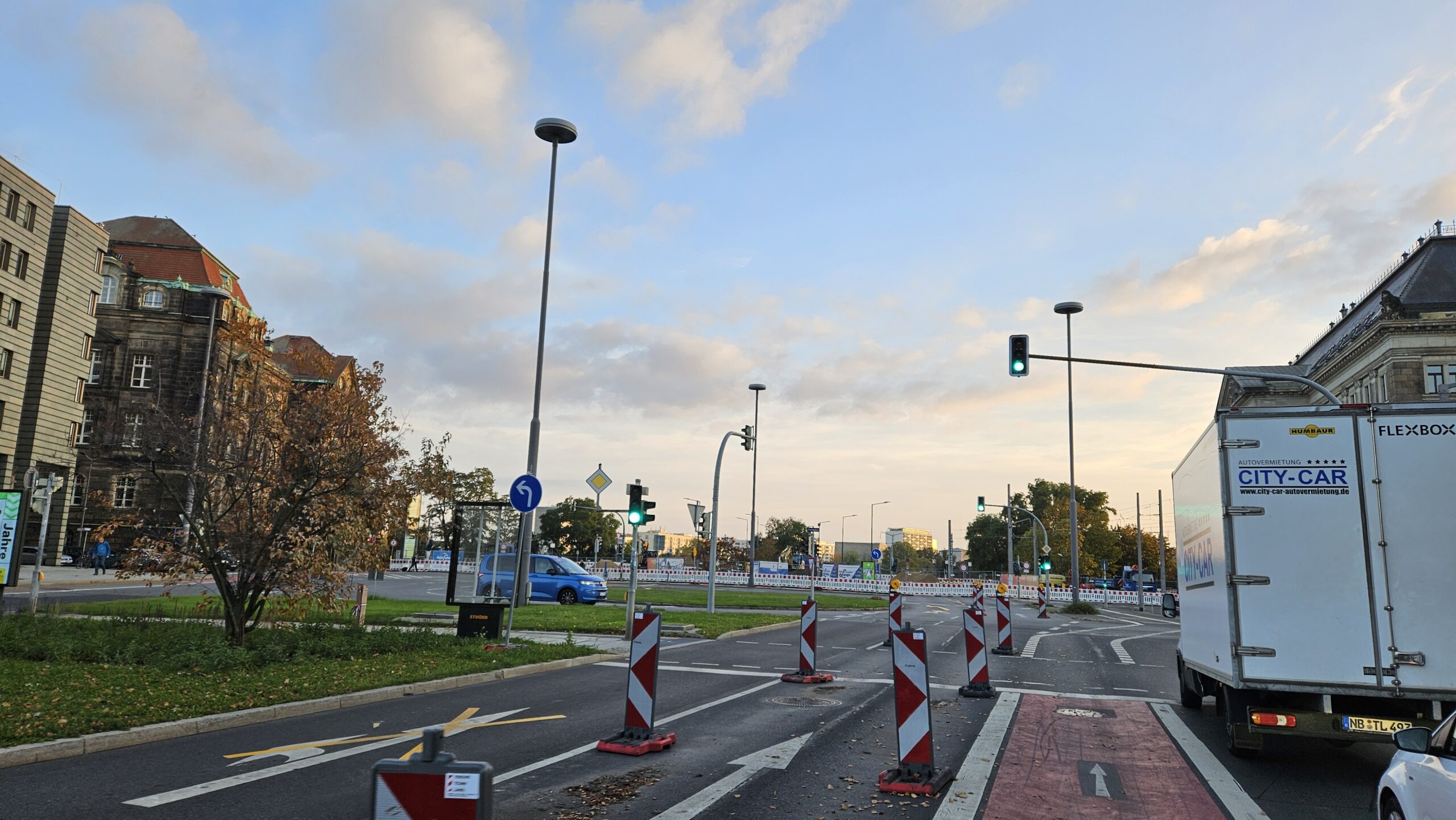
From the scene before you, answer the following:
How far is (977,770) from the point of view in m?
7.45

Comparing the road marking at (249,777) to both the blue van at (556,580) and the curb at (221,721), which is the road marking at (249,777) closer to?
the curb at (221,721)

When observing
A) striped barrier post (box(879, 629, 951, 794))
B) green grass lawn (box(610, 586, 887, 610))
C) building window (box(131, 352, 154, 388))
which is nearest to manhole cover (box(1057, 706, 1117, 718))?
striped barrier post (box(879, 629, 951, 794))

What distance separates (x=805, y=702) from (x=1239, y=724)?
15.9 feet

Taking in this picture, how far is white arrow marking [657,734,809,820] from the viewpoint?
5895 mm

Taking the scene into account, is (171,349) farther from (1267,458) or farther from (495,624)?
(1267,458)

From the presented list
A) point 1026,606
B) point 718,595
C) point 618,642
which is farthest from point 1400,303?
point 618,642

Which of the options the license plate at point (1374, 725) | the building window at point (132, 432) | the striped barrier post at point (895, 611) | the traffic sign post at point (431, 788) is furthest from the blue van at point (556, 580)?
the traffic sign post at point (431, 788)

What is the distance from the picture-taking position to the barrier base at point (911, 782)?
6.56 metres

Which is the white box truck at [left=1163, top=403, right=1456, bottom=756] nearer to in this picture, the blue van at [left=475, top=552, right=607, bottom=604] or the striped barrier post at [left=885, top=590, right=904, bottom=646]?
the striped barrier post at [left=885, top=590, right=904, bottom=646]

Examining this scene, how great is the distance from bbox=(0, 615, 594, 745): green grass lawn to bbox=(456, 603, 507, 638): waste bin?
0.48 metres

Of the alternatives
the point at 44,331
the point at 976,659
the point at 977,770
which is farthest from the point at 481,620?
the point at 44,331

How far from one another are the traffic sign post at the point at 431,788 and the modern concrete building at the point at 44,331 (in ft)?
159

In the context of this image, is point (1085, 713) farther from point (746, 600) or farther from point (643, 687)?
point (746, 600)

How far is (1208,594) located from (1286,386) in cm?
7157
